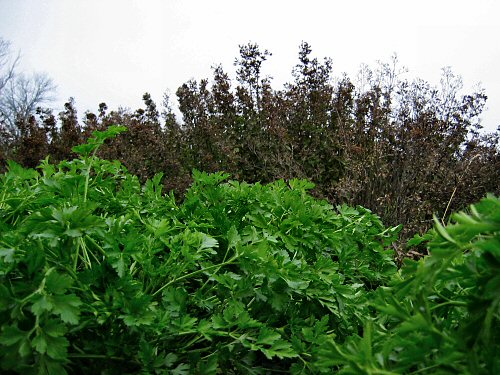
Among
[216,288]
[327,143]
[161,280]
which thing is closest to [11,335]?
[161,280]

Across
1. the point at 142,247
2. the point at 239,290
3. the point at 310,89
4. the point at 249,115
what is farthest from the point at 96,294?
the point at 310,89

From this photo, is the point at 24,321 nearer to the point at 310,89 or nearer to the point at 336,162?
the point at 336,162

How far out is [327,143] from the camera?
6559 millimetres

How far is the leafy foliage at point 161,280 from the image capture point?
1.06 metres

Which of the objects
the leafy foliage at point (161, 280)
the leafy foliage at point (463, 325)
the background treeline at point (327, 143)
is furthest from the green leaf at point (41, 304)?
the background treeline at point (327, 143)

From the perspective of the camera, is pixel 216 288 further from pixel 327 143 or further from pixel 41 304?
pixel 327 143

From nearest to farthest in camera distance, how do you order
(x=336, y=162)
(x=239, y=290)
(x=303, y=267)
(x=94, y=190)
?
(x=239, y=290) < (x=303, y=267) < (x=94, y=190) < (x=336, y=162)

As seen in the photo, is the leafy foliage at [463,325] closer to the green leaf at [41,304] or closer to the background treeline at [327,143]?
the green leaf at [41,304]

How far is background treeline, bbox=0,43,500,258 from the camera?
5.61 metres

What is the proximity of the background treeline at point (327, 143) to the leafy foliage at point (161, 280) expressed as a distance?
328 centimetres

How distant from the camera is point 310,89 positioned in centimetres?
756

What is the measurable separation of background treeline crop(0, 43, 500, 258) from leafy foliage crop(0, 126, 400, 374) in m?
3.28

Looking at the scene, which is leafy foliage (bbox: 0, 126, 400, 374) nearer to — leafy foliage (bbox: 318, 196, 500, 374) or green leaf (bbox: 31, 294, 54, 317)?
green leaf (bbox: 31, 294, 54, 317)

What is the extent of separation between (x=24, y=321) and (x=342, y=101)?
6551 millimetres
